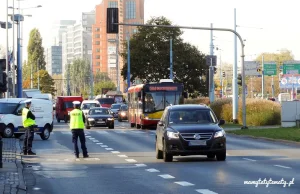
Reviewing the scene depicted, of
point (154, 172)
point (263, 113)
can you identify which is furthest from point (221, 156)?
point (263, 113)

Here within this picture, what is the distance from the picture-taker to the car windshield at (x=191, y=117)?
83.9 ft

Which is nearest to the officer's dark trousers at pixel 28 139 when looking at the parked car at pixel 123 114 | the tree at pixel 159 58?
the parked car at pixel 123 114

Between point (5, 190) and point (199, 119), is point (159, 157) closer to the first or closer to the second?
point (199, 119)

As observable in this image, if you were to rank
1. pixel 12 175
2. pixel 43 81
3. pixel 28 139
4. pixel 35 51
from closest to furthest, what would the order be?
1. pixel 12 175
2. pixel 28 139
3. pixel 43 81
4. pixel 35 51

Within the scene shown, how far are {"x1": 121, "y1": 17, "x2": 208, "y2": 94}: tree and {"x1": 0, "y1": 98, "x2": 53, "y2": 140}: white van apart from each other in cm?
5178

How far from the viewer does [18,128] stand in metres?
43.3

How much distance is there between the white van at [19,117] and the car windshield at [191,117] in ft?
56.7

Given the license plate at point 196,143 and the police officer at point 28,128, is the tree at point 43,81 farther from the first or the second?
the license plate at point 196,143

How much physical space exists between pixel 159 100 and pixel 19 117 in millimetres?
14401

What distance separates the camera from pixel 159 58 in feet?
314

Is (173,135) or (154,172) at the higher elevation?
(173,135)

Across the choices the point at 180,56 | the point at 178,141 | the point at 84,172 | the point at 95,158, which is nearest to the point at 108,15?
the point at 95,158

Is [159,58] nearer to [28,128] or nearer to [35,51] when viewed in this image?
[28,128]

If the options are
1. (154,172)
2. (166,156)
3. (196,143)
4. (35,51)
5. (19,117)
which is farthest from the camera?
(35,51)
